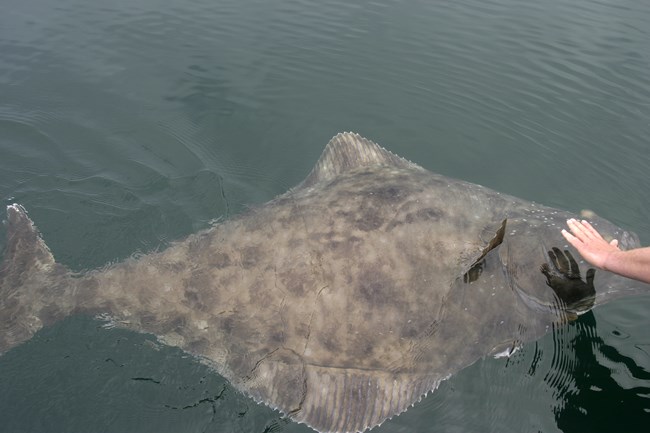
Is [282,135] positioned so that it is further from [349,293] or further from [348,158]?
[349,293]

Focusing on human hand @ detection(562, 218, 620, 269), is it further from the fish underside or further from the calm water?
the calm water

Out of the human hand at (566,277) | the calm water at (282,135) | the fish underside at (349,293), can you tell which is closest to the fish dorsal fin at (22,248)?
the fish underside at (349,293)

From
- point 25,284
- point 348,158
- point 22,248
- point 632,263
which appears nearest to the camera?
point 632,263

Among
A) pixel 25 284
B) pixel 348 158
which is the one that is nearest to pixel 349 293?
pixel 348 158

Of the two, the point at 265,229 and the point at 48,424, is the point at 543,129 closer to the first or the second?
the point at 265,229

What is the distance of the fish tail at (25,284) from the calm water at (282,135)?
281 millimetres

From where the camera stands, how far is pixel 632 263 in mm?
3123

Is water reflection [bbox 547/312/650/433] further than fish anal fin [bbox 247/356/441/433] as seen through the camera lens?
Yes

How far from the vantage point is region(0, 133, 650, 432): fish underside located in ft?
12.0

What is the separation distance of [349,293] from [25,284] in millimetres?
2885

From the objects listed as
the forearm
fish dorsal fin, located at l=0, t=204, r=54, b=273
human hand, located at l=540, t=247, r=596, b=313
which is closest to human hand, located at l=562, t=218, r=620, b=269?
the forearm

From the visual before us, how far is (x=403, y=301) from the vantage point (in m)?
3.69

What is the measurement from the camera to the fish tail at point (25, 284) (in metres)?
4.04

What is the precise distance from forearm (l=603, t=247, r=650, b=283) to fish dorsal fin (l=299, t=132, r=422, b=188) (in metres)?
2.05
